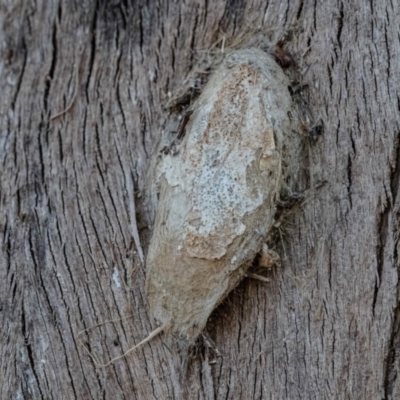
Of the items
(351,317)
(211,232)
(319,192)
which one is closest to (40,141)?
(211,232)

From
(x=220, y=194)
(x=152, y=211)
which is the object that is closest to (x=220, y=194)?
(x=220, y=194)

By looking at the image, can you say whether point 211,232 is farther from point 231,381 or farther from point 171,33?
point 171,33

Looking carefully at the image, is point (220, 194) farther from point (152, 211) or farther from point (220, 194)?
point (152, 211)

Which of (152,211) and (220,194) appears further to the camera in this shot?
(152,211)
